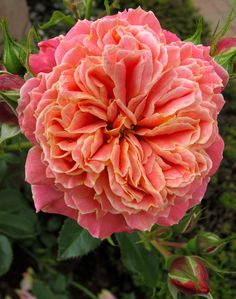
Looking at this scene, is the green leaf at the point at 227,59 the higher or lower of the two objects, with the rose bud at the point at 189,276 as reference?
higher

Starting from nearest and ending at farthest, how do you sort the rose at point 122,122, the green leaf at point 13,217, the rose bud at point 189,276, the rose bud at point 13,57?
the rose at point 122,122 < the rose bud at point 13,57 < the rose bud at point 189,276 < the green leaf at point 13,217

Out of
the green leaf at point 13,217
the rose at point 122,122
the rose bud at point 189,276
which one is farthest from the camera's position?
the green leaf at point 13,217

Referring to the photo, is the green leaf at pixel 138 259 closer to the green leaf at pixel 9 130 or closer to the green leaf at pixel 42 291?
the green leaf at pixel 42 291

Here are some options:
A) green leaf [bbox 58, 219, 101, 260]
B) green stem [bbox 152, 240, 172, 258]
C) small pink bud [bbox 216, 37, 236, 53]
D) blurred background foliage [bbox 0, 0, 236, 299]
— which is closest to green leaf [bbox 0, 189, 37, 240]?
blurred background foliage [bbox 0, 0, 236, 299]

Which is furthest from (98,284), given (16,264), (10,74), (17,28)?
(10,74)

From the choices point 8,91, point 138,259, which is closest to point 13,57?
point 8,91

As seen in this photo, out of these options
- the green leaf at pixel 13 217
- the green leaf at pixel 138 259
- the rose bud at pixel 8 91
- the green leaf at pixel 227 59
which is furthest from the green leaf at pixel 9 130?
the green leaf at pixel 13 217
